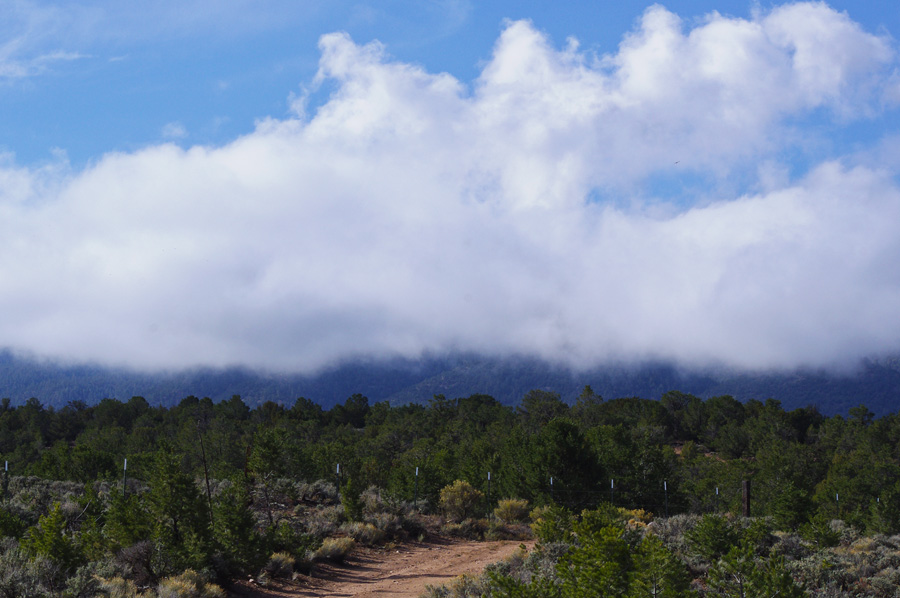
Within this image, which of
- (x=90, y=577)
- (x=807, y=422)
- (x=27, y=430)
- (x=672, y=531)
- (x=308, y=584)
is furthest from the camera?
(x=807, y=422)

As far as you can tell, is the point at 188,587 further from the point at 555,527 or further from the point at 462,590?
the point at 555,527

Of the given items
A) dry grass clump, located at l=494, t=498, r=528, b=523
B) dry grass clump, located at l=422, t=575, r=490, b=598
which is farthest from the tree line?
dry grass clump, located at l=422, t=575, r=490, b=598

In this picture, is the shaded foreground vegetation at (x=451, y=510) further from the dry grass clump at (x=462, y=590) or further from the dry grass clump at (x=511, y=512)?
the dry grass clump at (x=462, y=590)

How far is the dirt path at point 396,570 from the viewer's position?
58.8 ft

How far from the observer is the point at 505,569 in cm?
1762

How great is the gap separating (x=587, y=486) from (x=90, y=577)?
2706 cm

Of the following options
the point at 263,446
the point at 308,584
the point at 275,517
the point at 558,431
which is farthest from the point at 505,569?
the point at 558,431

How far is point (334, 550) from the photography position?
21.7 meters

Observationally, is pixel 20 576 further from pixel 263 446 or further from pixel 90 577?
pixel 263 446

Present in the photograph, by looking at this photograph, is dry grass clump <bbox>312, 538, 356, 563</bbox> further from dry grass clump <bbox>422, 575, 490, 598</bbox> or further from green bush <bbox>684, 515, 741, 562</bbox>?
green bush <bbox>684, 515, 741, 562</bbox>

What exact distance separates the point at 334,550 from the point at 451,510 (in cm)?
1028

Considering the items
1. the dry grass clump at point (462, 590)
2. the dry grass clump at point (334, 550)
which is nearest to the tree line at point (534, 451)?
the dry grass clump at point (334, 550)

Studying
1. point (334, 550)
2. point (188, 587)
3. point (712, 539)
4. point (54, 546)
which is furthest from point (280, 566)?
point (712, 539)

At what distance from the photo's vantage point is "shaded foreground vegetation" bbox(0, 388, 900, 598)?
45.7 ft
